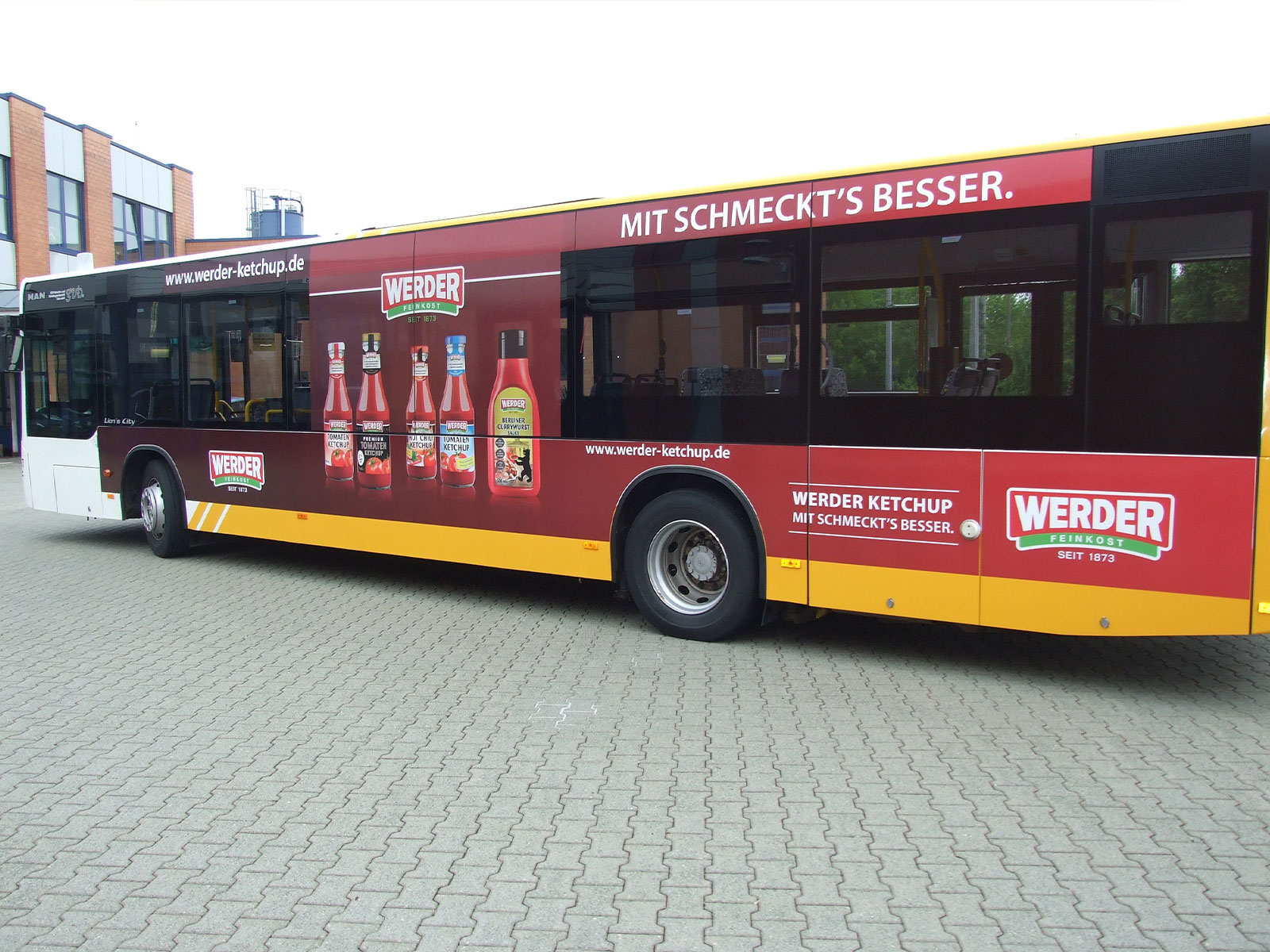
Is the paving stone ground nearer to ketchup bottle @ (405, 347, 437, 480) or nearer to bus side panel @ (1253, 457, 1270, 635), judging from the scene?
bus side panel @ (1253, 457, 1270, 635)

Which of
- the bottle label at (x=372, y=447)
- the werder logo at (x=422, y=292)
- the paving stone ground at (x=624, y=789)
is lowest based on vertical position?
the paving stone ground at (x=624, y=789)

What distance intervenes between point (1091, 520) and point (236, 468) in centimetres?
807

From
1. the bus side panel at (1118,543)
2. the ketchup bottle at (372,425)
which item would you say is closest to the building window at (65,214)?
the ketchup bottle at (372,425)

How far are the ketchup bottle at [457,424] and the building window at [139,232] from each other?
1166 inches

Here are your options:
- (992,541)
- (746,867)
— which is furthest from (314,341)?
(746,867)

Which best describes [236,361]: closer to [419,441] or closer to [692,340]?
[419,441]

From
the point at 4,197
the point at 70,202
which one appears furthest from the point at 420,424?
the point at 70,202

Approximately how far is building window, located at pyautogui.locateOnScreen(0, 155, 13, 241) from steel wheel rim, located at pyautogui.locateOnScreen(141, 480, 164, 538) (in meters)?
21.8

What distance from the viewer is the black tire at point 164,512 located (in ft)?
35.0

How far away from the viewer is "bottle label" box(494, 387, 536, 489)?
776 centimetres

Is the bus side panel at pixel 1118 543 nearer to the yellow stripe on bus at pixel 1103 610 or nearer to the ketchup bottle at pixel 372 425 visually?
the yellow stripe on bus at pixel 1103 610

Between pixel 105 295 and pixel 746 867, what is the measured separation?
1040 centimetres

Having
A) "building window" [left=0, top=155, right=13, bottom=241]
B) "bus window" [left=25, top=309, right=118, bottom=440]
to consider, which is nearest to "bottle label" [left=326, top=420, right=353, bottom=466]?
"bus window" [left=25, top=309, right=118, bottom=440]

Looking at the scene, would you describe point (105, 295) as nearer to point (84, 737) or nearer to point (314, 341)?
point (314, 341)
